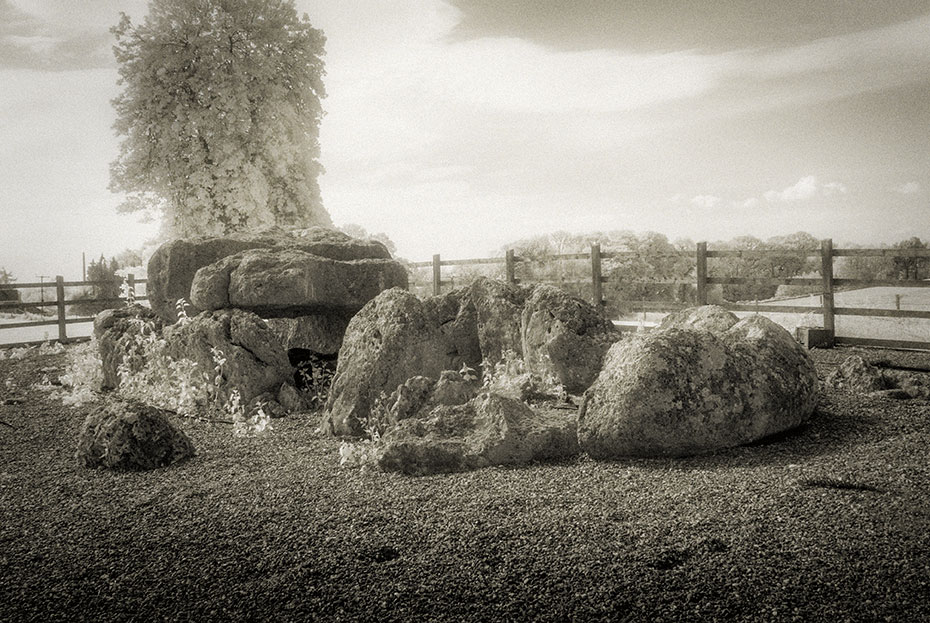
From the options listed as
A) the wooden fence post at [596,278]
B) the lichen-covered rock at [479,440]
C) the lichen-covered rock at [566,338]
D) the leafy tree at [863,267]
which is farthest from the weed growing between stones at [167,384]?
the leafy tree at [863,267]

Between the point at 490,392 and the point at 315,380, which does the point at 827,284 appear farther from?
the point at 315,380

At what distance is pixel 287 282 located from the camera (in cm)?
835

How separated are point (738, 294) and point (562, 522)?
19.9m

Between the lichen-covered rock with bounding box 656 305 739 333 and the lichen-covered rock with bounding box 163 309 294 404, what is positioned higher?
the lichen-covered rock with bounding box 656 305 739 333

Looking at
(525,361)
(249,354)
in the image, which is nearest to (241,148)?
(249,354)

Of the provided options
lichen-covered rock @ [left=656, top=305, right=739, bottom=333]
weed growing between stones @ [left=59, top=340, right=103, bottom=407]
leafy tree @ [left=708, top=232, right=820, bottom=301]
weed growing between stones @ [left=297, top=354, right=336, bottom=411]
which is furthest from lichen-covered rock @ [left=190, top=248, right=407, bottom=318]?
leafy tree @ [left=708, top=232, right=820, bottom=301]

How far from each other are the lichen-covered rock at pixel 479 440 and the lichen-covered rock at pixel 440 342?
1.20m

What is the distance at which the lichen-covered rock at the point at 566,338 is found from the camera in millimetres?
6750

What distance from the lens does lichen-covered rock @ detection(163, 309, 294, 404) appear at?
7.63m

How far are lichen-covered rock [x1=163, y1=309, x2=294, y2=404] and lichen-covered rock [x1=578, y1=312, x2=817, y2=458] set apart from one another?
13.8 ft

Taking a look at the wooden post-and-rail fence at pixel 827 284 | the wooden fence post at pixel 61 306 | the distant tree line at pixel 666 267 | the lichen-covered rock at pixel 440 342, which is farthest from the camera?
the wooden fence post at pixel 61 306

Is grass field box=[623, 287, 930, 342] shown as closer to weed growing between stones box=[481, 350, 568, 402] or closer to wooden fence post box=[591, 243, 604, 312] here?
wooden fence post box=[591, 243, 604, 312]

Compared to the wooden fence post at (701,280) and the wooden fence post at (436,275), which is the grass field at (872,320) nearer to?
the wooden fence post at (701,280)

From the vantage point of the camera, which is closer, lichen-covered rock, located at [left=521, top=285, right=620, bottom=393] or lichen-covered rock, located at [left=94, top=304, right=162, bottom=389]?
lichen-covered rock, located at [left=521, top=285, right=620, bottom=393]
